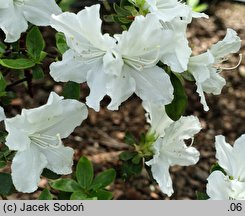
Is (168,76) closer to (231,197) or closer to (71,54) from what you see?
(71,54)

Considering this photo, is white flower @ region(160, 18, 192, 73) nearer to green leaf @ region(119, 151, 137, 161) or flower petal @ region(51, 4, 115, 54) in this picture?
flower petal @ region(51, 4, 115, 54)

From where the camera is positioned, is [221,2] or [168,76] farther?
[221,2]

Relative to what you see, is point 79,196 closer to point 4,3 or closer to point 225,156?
point 225,156

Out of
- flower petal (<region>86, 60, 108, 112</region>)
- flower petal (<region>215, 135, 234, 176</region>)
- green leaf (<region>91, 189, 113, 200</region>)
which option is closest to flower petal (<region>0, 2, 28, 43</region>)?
flower petal (<region>86, 60, 108, 112</region>)

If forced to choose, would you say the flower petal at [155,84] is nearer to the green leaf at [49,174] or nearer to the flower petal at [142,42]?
the flower petal at [142,42]
